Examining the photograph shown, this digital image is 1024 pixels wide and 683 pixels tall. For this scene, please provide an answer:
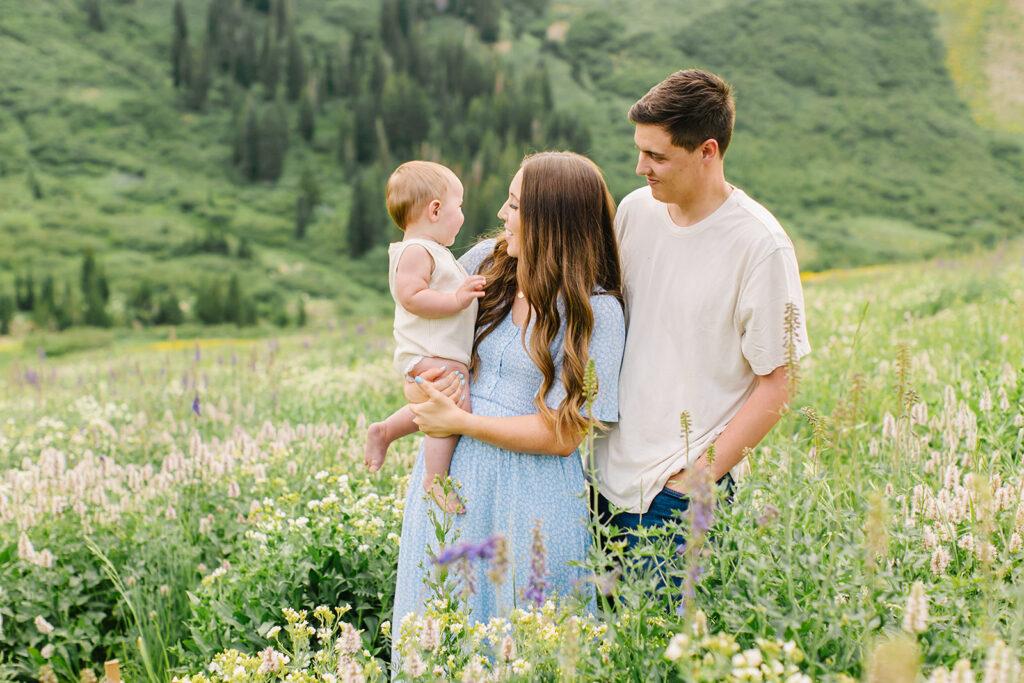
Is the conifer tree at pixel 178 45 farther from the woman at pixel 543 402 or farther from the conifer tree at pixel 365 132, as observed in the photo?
the woman at pixel 543 402

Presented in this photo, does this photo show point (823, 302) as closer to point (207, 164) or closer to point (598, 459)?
point (598, 459)

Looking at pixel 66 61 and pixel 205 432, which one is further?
pixel 66 61

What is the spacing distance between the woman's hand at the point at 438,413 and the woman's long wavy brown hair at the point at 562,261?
1.12ft

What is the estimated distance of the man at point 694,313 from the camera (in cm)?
311

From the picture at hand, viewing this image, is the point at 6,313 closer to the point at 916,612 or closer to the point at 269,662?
the point at 269,662

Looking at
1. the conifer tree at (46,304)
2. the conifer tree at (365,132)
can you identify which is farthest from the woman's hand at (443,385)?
the conifer tree at (365,132)

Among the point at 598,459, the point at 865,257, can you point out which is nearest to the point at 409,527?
the point at 598,459

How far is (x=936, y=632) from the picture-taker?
2.37 m

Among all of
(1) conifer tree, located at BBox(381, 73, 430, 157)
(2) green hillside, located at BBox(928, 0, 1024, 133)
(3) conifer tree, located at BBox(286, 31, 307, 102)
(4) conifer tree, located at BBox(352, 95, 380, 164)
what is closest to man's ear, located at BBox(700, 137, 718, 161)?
(1) conifer tree, located at BBox(381, 73, 430, 157)

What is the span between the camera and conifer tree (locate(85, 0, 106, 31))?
364ft

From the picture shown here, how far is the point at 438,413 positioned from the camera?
3.31 metres

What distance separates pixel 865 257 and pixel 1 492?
8241cm

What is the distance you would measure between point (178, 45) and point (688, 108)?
121 m

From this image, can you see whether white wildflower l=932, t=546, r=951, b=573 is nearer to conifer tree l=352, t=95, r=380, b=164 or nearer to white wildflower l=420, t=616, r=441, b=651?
white wildflower l=420, t=616, r=441, b=651
